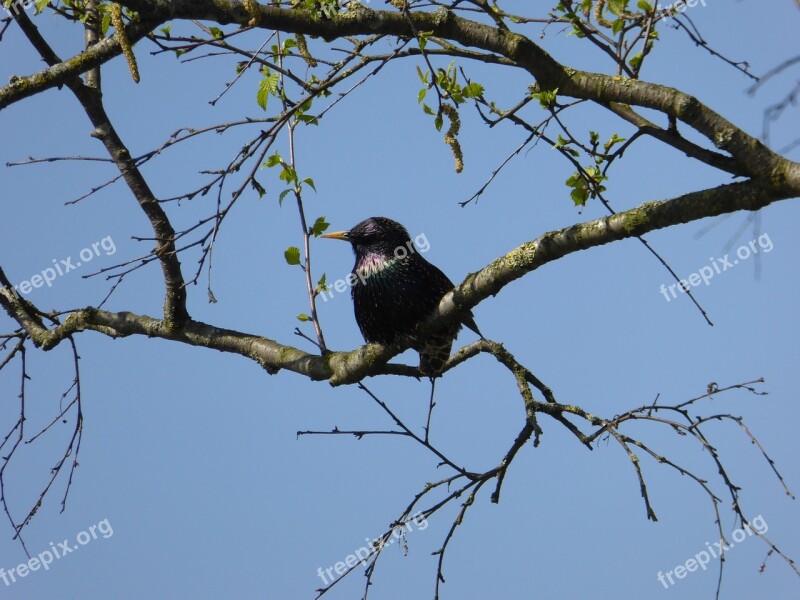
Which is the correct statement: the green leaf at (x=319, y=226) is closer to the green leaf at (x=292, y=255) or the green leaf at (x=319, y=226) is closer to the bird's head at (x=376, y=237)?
the green leaf at (x=292, y=255)

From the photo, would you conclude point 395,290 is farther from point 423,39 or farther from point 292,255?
point 423,39

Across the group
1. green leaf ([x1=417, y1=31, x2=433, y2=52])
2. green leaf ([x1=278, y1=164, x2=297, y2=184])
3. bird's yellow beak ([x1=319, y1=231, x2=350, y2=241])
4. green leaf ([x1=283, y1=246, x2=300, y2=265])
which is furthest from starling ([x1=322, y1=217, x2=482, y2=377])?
green leaf ([x1=417, y1=31, x2=433, y2=52])

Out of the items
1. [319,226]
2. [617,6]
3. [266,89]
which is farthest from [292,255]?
[617,6]

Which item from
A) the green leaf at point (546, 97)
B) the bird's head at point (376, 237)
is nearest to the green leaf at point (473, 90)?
the green leaf at point (546, 97)

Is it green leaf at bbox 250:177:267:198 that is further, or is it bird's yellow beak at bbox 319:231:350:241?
bird's yellow beak at bbox 319:231:350:241

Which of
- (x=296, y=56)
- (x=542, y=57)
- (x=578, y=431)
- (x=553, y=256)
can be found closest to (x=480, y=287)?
(x=553, y=256)

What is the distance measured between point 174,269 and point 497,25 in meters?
1.90

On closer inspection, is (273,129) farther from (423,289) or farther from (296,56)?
(423,289)

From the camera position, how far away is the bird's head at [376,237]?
5.04m

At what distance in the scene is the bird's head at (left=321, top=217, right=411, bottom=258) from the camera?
16.5ft

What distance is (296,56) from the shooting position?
143 inches

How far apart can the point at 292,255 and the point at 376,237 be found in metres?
1.20

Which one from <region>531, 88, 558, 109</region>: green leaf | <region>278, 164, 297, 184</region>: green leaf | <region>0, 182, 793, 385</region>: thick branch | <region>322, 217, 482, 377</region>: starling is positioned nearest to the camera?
<region>0, 182, 793, 385</region>: thick branch

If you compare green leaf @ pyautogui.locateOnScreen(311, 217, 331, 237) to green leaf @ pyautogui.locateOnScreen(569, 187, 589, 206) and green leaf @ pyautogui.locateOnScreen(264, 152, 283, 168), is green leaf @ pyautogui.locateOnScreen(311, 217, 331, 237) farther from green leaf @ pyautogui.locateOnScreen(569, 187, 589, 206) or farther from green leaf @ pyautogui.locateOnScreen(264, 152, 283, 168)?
green leaf @ pyautogui.locateOnScreen(569, 187, 589, 206)
